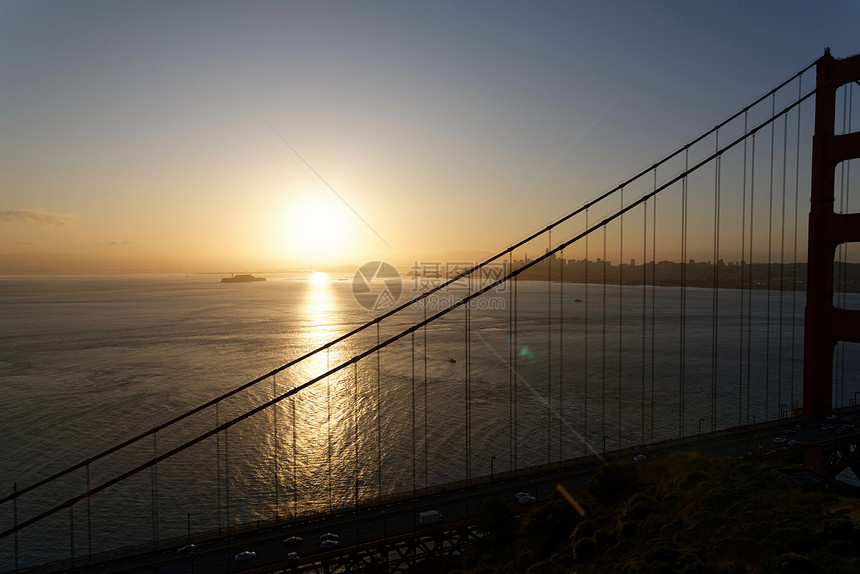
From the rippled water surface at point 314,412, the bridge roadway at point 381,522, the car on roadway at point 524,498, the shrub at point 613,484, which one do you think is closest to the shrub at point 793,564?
the shrub at point 613,484

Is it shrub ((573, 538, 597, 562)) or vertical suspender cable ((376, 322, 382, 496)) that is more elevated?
shrub ((573, 538, 597, 562))

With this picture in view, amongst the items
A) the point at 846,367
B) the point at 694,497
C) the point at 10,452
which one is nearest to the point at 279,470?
the point at 10,452

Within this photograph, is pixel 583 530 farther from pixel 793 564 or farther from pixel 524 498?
pixel 793 564

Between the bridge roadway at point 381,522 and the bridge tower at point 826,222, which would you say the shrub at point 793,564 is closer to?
the bridge roadway at point 381,522

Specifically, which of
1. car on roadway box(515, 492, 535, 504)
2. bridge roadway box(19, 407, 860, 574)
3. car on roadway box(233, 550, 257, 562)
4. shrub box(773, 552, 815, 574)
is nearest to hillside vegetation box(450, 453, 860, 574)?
shrub box(773, 552, 815, 574)

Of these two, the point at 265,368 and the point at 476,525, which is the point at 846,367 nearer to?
the point at 476,525

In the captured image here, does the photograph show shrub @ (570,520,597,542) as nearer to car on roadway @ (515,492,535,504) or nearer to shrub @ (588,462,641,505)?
shrub @ (588,462,641,505)
